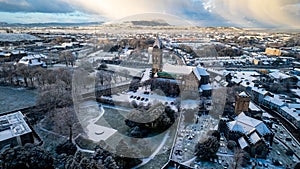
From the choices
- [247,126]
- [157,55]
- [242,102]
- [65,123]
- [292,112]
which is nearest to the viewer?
[65,123]

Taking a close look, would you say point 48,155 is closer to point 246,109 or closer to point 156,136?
point 156,136

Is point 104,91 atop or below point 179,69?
below

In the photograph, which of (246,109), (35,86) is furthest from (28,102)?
(246,109)

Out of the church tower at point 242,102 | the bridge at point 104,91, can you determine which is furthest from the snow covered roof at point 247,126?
the bridge at point 104,91

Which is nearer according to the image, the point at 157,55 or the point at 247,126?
the point at 247,126

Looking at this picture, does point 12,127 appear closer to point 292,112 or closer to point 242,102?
point 242,102

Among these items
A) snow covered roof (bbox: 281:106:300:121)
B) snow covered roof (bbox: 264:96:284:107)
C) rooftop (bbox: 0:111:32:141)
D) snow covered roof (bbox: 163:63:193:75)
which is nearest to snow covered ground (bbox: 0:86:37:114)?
rooftop (bbox: 0:111:32:141)

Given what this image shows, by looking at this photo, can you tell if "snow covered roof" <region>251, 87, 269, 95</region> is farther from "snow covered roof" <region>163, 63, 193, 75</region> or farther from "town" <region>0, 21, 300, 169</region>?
"snow covered roof" <region>163, 63, 193, 75</region>

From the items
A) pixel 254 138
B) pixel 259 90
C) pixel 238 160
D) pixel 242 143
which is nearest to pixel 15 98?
pixel 238 160
